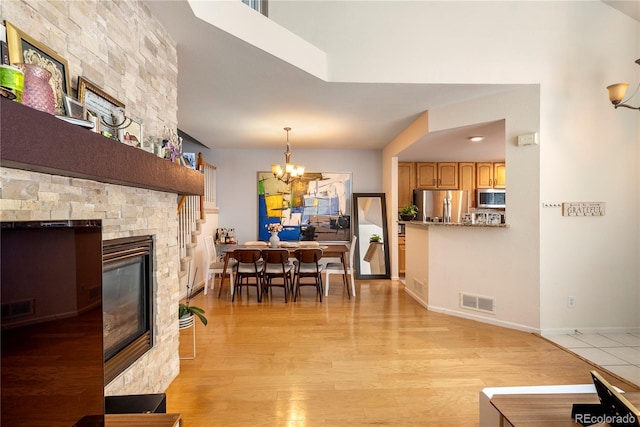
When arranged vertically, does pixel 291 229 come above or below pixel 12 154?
below

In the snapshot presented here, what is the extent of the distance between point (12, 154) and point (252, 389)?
205 cm

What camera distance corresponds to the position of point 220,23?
7.38 feet

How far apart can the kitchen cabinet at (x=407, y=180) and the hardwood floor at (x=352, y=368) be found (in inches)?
124

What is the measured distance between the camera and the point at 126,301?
76.0 inches

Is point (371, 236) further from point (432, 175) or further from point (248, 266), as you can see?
point (248, 266)

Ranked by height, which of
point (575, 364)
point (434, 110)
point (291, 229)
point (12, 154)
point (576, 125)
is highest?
point (434, 110)

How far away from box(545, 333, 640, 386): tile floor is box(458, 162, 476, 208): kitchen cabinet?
3.82 metres

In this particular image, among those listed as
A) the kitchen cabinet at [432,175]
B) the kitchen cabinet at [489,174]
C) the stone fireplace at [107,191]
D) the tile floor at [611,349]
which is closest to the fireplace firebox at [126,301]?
the stone fireplace at [107,191]

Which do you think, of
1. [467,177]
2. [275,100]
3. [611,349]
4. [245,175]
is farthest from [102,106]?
[467,177]

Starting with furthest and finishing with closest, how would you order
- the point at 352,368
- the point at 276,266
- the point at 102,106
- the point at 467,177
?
1. the point at 467,177
2. the point at 276,266
3. the point at 352,368
4. the point at 102,106

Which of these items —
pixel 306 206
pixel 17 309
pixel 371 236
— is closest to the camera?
pixel 17 309

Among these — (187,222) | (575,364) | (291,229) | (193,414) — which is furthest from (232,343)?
(291,229)

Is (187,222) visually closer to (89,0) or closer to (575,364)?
(89,0)

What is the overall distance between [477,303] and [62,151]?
401cm
